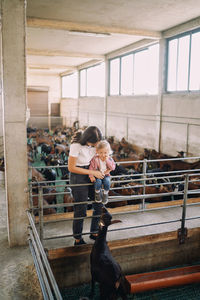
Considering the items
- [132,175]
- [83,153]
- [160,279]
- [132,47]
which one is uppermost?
[132,47]

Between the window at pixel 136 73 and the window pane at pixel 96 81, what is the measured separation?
5.82 ft

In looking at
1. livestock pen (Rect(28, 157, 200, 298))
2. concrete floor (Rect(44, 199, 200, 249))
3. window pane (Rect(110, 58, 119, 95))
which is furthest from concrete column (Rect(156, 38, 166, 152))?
livestock pen (Rect(28, 157, 200, 298))

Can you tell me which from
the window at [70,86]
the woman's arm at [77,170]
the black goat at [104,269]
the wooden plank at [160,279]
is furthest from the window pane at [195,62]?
the window at [70,86]

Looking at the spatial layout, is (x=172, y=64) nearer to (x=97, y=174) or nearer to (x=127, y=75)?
(x=127, y=75)

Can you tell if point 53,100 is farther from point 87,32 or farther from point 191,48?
point 191,48

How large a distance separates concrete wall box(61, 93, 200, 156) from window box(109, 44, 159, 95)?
454 mm

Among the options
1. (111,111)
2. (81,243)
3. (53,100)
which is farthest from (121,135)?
(53,100)

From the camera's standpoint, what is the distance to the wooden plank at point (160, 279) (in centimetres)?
417

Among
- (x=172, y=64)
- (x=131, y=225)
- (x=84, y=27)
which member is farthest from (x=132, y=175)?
(x=172, y=64)

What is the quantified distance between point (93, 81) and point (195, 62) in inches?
450

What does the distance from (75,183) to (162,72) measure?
921 cm

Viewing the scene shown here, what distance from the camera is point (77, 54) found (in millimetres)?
16422

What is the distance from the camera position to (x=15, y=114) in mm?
3930

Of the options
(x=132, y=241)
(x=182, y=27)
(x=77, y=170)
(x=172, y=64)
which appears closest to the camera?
(x=77, y=170)
